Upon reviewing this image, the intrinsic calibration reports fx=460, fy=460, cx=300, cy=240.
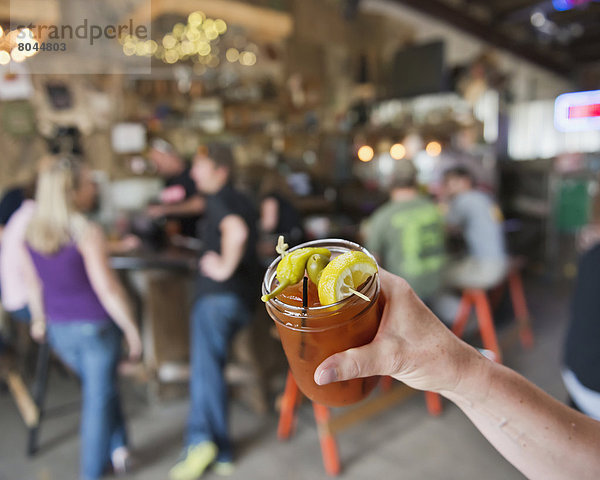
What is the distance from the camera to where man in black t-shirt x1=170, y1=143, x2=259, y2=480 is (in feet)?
7.97

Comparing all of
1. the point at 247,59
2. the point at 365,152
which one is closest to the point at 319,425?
the point at 247,59

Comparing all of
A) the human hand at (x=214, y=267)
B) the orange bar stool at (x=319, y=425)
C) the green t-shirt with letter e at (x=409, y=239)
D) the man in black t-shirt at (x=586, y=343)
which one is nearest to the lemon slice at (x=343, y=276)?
the man in black t-shirt at (x=586, y=343)

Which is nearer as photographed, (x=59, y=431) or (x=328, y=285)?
(x=328, y=285)

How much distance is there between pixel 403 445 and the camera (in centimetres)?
269

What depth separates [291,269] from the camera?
0.71 metres

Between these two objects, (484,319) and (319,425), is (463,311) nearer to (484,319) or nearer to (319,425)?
(484,319)

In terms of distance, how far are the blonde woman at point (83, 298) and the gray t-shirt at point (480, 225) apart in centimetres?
274

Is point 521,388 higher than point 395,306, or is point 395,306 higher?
point 395,306

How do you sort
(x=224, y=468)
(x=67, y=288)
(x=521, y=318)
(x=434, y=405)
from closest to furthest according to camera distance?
(x=67, y=288) → (x=224, y=468) → (x=434, y=405) → (x=521, y=318)

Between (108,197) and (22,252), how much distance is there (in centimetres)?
248

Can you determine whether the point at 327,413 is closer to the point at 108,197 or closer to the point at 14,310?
the point at 14,310

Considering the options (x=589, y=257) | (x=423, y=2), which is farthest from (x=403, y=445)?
(x=423, y=2)

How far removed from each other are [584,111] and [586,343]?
841cm

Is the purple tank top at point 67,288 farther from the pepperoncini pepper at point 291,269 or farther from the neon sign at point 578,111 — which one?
the neon sign at point 578,111
